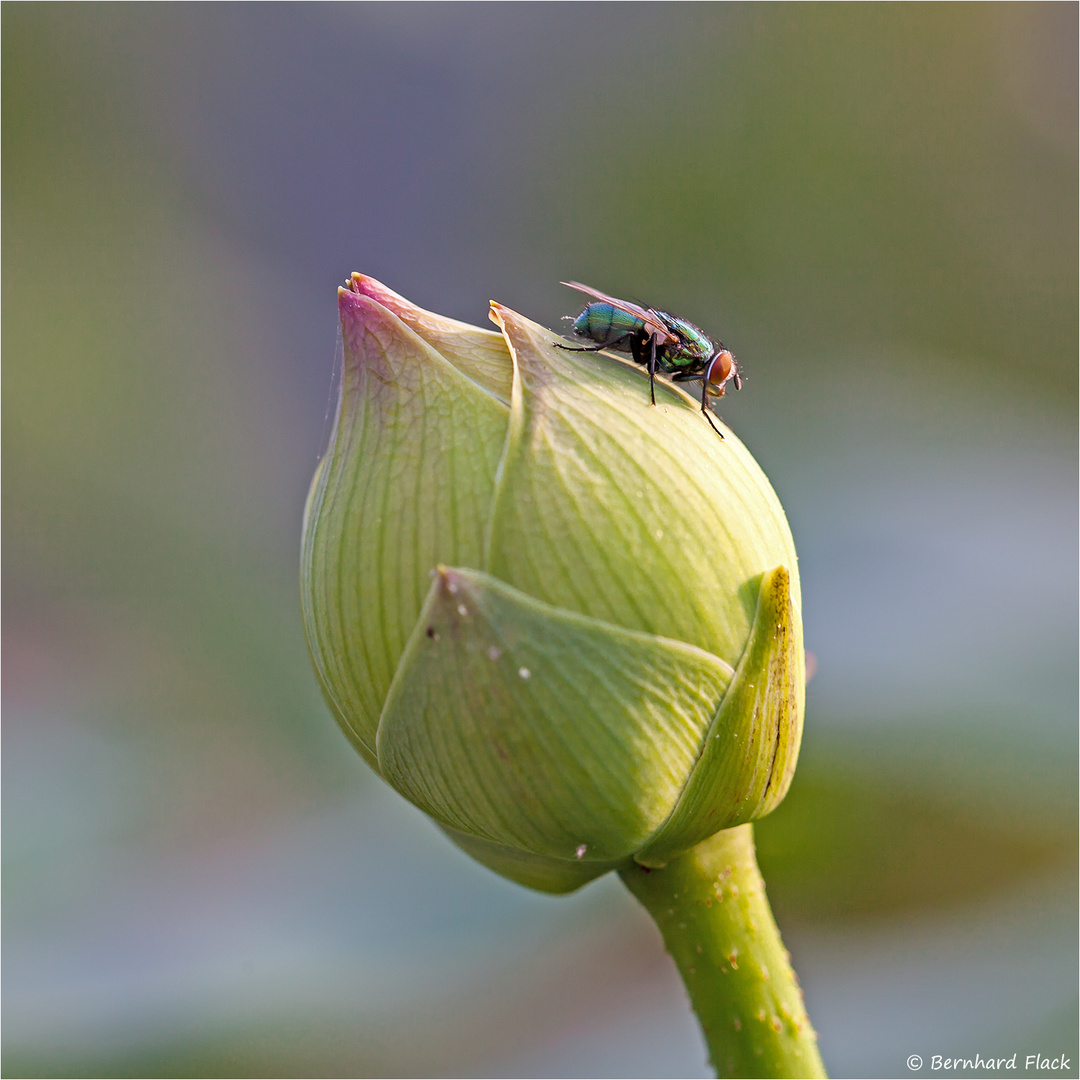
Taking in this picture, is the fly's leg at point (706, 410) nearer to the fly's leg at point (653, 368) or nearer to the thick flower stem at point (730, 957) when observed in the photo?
the fly's leg at point (653, 368)

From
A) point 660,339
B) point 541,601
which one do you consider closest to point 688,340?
point 660,339

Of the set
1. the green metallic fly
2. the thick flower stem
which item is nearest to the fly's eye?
the green metallic fly

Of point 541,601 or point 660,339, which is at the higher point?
point 660,339

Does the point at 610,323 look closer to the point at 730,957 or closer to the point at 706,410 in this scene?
the point at 706,410

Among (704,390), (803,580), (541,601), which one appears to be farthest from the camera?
(803,580)

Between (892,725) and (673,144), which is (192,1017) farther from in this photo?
(673,144)

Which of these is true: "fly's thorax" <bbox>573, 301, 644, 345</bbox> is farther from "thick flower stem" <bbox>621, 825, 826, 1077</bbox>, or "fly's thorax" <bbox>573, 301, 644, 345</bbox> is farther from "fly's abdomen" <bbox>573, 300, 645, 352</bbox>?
"thick flower stem" <bbox>621, 825, 826, 1077</bbox>

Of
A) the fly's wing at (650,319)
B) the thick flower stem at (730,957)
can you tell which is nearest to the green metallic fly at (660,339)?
the fly's wing at (650,319)
